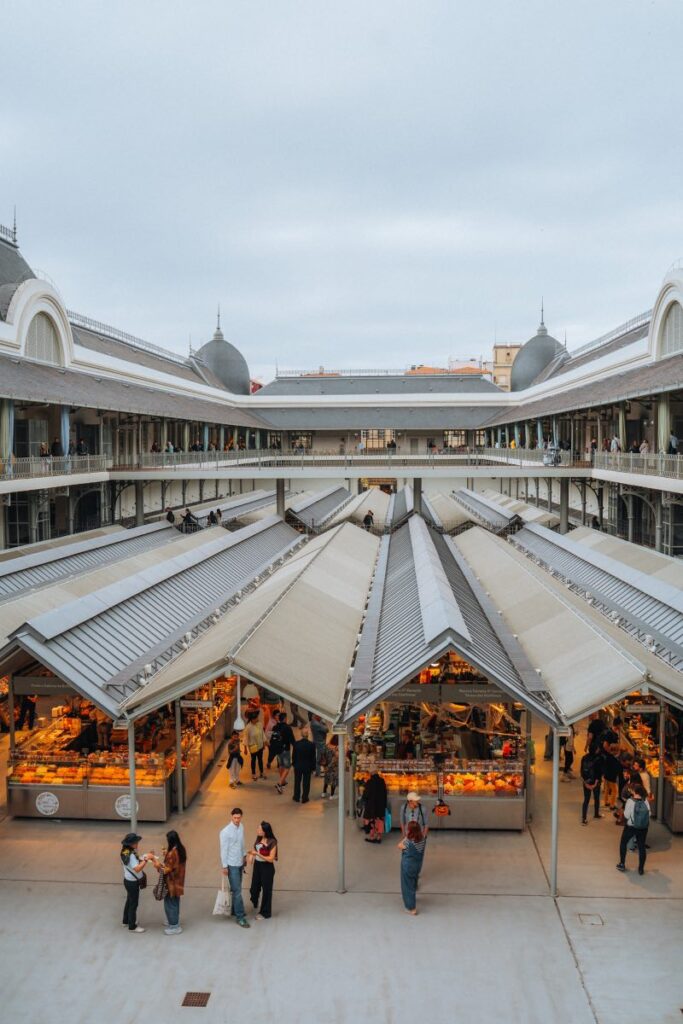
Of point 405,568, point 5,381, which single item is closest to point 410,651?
point 405,568

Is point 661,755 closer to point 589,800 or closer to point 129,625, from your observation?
point 589,800

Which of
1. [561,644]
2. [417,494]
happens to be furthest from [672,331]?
[561,644]

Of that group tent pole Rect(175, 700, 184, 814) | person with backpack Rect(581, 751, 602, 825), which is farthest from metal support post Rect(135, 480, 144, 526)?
person with backpack Rect(581, 751, 602, 825)

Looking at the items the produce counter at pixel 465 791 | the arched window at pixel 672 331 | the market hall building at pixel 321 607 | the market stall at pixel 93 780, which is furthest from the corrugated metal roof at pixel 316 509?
the produce counter at pixel 465 791

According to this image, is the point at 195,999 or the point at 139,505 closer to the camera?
the point at 195,999

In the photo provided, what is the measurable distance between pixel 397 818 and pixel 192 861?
9.74 feet

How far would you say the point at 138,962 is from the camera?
8547mm

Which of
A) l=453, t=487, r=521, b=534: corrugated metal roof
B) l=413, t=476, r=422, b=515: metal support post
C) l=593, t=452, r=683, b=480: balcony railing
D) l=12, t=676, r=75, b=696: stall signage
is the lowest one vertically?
l=12, t=676, r=75, b=696: stall signage

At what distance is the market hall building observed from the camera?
11.1 m

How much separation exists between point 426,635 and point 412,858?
2864 mm

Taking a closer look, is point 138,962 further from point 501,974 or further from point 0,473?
point 0,473

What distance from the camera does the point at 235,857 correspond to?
926 centimetres

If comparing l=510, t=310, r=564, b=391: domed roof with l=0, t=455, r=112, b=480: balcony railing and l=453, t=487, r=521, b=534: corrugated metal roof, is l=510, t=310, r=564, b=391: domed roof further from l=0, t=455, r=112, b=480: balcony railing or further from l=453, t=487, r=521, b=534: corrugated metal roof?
l=0, t=455, r=112, b=480: balcony railing

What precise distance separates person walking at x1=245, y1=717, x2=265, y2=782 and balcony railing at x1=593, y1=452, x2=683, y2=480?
11153mm
